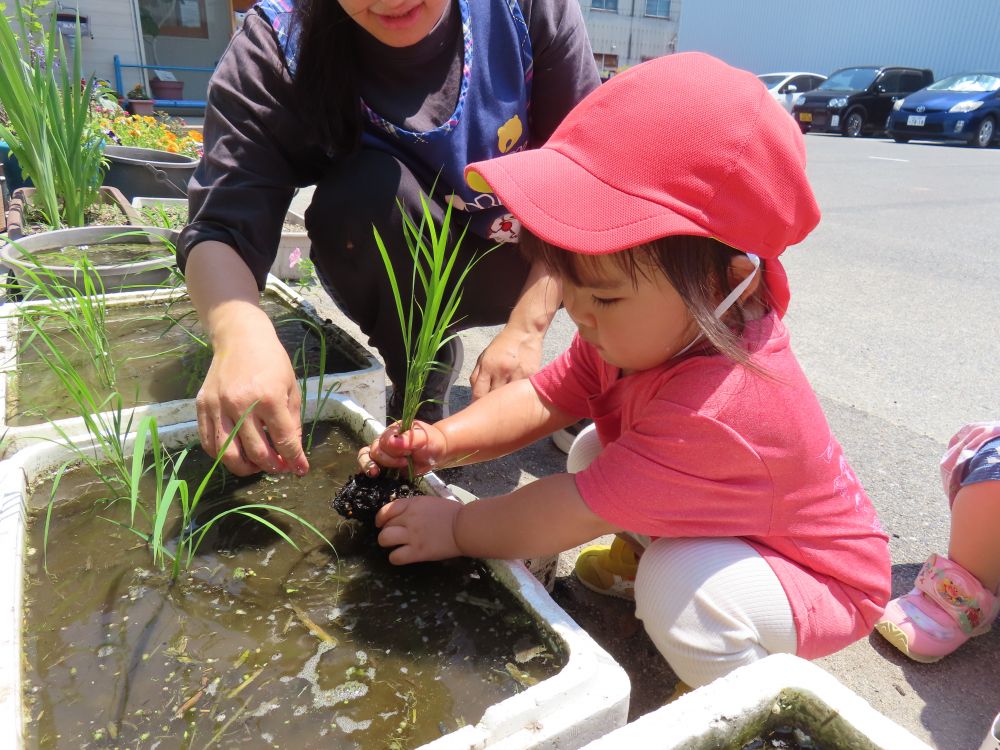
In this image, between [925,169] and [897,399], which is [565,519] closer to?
[897,399]

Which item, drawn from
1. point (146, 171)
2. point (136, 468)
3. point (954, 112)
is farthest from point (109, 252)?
point (954, 112)

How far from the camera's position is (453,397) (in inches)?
92.8

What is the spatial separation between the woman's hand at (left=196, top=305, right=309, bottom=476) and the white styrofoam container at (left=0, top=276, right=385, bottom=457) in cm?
29

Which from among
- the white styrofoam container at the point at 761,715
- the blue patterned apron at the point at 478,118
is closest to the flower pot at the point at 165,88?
the blue patterned apron at the point at 478,118

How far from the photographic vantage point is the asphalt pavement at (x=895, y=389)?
1.31 metres

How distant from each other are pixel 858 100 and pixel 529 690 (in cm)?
1491

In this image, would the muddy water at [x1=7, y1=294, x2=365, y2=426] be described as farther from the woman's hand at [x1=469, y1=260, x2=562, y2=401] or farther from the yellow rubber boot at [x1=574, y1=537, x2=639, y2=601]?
the yellow rubber boot at [x1=574, y1=537, x2=639, y2=601]

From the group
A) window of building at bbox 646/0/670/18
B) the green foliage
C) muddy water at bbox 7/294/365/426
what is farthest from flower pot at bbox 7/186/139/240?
window of building at bbox 646/0/670/18

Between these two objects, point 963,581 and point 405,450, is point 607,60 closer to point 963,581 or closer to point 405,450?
point 963,581

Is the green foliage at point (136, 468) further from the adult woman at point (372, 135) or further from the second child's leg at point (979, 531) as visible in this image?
the second child's leg at point (979, 531)

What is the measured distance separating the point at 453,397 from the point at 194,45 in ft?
43.8

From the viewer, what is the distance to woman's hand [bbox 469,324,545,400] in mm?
1399

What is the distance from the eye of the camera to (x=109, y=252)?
2645 mm

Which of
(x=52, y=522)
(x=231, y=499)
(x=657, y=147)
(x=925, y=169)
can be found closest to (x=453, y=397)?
(x=231, y=499)
